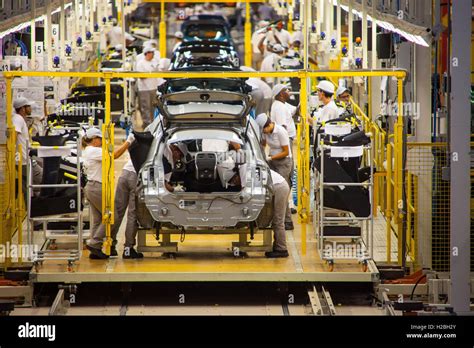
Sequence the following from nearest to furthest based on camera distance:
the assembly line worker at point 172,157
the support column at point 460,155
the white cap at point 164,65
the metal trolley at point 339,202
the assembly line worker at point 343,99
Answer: the support column at point 460,155 → the metal trolley at point 339,202 → the assembly line worker at point 172,157 → the assembly line worker at point 343,99 → the white cap at point 164,65

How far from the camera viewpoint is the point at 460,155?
12789 mm

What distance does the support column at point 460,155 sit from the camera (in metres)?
12.6

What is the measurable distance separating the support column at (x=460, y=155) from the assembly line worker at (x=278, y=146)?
11.6 ft

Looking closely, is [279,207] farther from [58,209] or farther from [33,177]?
[33,177]

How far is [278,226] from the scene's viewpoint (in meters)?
14.9

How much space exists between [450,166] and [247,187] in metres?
2.54

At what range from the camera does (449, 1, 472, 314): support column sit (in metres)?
12.6

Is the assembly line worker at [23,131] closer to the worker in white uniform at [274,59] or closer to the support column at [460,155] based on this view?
the support column at [460,155]

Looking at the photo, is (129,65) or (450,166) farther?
(129,65)

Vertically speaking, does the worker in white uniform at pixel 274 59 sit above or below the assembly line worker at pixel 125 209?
above

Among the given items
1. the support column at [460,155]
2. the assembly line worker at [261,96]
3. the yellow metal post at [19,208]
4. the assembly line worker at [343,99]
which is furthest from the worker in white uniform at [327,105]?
the assembly line worker at [261,96]

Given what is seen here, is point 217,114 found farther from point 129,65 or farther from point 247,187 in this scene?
point 129,65

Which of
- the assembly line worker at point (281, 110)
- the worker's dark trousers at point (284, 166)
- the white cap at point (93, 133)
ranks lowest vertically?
the worker's dark trousers at point (284, 166)
